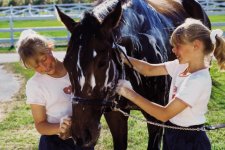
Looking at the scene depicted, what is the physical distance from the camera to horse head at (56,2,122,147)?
2615 mm

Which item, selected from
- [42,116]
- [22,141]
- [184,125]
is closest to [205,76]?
[184,125]

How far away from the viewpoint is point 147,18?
379cm

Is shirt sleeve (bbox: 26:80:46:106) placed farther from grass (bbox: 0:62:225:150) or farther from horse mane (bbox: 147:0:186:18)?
grass (bbox: 0:62:225:150)

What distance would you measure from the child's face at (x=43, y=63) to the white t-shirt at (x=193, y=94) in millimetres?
862

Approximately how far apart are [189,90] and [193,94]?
4 cm

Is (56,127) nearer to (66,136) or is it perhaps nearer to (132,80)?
(66,136)

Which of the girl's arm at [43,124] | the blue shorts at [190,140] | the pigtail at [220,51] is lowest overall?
the blue shorts at [190,140]

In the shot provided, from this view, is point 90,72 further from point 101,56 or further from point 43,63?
point 43,63

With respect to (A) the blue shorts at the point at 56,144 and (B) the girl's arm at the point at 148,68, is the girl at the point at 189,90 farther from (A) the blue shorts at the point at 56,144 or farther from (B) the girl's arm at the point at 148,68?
(A) the blue shorts at the point at 56,144

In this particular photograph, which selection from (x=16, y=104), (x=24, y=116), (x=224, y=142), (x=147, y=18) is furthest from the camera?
(x=16, y=104)

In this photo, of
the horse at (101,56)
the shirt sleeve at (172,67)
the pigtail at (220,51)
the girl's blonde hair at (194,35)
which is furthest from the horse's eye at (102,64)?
the pigtail at (220,51)

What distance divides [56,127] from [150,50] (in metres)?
1.23

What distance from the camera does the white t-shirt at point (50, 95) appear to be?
114 inches

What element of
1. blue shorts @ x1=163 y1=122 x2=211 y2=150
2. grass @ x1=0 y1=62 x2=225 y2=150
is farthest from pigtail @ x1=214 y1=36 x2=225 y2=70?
grass @ x1=0 y1=62 x2=225 y2=150
